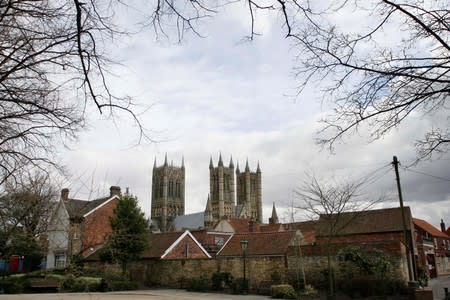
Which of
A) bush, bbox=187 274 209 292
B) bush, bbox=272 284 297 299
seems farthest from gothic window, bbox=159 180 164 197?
bush, bbox=272 284 297 299

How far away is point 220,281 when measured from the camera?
2816cm

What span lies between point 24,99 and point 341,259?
73.1 ft

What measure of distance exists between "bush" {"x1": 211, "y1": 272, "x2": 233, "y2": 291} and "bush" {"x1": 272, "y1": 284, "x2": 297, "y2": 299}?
4.97m

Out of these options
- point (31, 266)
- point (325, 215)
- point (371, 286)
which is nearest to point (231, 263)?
point (325, 215)

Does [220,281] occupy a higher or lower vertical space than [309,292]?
higher

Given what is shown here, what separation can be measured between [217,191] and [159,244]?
82339 mm

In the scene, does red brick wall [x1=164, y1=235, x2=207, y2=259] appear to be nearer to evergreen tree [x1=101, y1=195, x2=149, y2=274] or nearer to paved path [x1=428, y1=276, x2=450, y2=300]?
evergreen tree [x1=101, y1=195, x2=149, y2=274]

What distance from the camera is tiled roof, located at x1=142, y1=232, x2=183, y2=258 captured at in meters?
35.8

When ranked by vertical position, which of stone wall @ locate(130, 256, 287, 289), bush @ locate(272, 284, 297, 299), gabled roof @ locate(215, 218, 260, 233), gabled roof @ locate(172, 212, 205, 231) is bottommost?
bush @ locate(272, 284, 297, 299)

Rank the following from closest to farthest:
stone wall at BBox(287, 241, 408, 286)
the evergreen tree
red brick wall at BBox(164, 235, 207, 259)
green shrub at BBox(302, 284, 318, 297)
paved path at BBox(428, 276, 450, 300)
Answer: green shrub at BBox(302, 284, 318, 297)
paved path at BBox(428, 276, 450, 300)
stone wall at BBox(287, 241, 408, 286)
the evergreen tree
red brick wall at BBox(164, 235, 207, 259)

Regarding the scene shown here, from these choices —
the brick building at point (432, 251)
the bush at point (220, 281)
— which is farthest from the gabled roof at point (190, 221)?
the bush at point (220, 281)

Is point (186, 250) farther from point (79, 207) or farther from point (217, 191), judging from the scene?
point (217, 191)

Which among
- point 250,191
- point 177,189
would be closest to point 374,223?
point 250,191

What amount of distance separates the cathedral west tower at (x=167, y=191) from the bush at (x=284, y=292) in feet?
308
